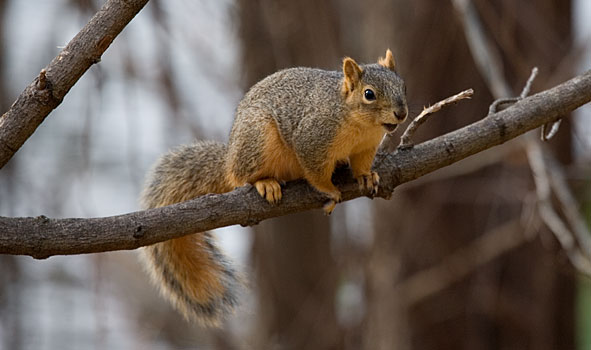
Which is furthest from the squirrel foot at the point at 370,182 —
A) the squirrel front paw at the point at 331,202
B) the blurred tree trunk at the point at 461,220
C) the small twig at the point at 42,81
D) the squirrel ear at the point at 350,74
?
the blurred tree trunk at the point at 461,220

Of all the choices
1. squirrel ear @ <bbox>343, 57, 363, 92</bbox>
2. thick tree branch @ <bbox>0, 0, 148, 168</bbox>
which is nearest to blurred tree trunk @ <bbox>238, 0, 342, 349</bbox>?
squirrel ear @ <bbox>343, 57, 363, 92</bbox>

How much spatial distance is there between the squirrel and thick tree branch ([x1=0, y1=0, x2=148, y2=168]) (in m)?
0.90

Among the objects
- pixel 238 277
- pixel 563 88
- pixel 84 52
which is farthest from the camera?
pixel 238 277

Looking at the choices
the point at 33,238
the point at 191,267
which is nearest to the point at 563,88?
the point at 191,267

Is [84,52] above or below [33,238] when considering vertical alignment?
above

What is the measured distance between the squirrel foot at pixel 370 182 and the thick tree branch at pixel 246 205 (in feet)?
0.09

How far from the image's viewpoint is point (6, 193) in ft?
16.9

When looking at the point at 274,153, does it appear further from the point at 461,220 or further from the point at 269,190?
the point at 461,220

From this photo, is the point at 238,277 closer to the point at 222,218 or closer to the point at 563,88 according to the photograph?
the point at 222,218

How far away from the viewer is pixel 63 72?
212 cm

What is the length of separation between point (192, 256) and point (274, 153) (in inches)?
21.9

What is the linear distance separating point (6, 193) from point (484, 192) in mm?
3186

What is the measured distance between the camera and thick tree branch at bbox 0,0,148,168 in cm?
211

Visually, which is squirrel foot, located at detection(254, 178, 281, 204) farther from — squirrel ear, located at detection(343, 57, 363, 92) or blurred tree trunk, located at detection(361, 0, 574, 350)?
blurred tree trunk, located at detection(361, 0, 574, 350)
